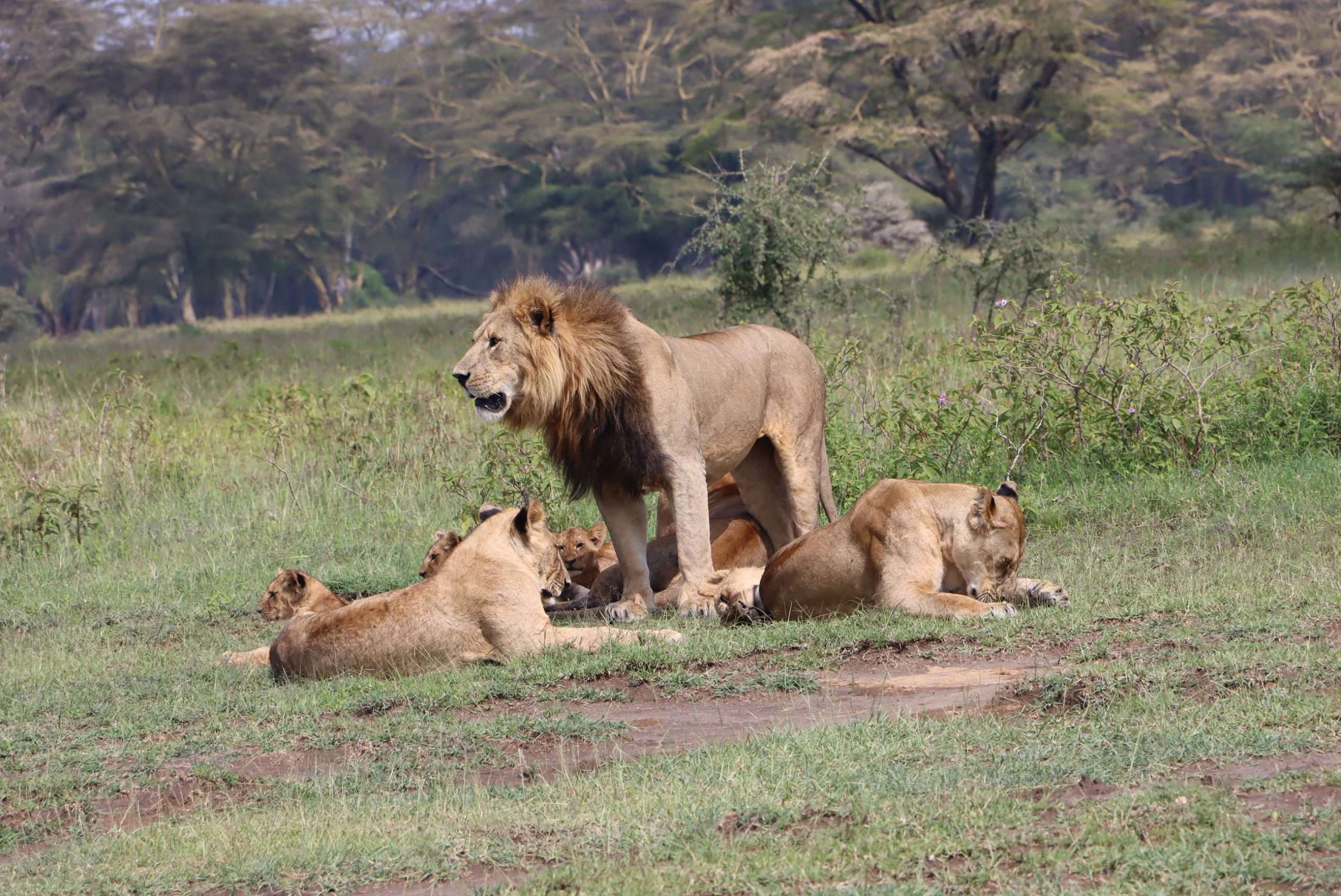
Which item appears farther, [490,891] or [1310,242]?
[1310,242]

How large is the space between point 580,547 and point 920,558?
2541 mm

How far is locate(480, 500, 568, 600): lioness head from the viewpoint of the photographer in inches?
251

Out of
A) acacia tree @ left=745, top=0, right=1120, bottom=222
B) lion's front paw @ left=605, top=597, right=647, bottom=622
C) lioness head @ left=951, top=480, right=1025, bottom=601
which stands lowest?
lion's front paw @ left=605, top=597, right=647, bottom=622

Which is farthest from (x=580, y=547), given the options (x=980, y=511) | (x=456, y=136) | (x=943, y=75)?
(x=456, y=136)

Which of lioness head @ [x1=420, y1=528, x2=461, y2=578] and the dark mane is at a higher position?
the dark mane

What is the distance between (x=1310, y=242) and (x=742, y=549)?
15.2 metres

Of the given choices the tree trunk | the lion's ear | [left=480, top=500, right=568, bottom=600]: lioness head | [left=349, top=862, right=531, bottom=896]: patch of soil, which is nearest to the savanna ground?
[left=349, top=862, right=531, bottom=896]: patch of soil

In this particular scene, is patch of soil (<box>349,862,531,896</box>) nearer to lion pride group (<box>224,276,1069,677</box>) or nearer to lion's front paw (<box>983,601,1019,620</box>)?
lion pride group (<box>224,276,1069,677</box>)

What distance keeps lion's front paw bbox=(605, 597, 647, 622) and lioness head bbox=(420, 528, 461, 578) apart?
29.9 inches

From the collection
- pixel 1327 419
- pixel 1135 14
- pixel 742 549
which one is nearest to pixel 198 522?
pixel 742 549

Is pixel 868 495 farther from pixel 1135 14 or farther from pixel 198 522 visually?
pixel 1135 14

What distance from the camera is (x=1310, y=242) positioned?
20609 mm

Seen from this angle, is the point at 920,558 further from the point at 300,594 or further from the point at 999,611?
the point at 300,594

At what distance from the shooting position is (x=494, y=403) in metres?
7.07
